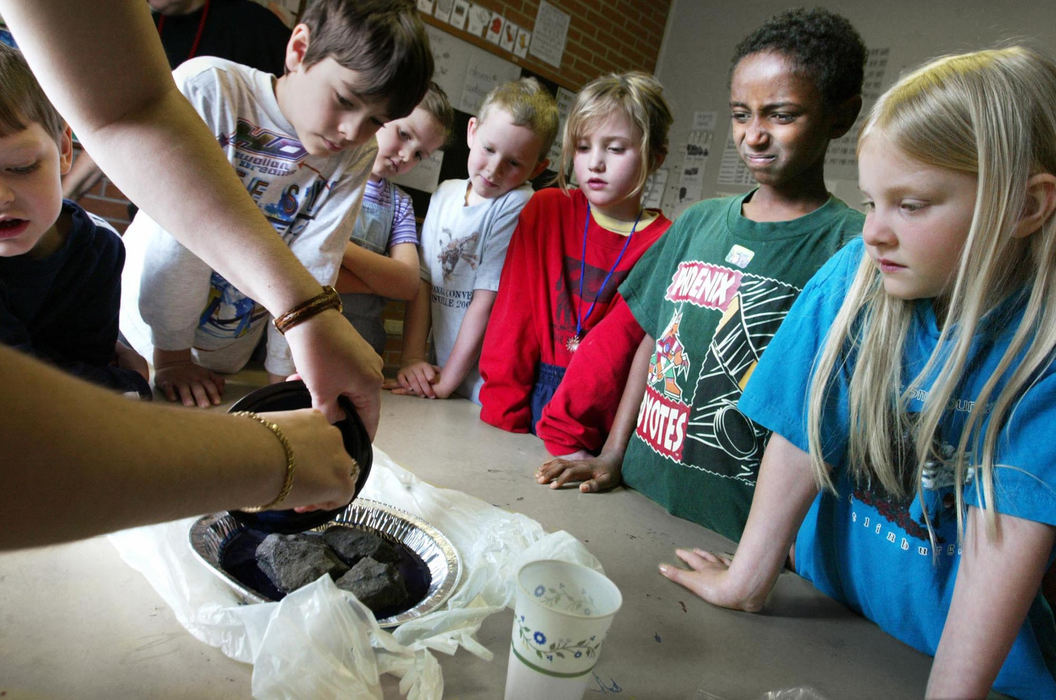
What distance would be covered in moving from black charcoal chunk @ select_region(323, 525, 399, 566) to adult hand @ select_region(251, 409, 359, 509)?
0.80 ft

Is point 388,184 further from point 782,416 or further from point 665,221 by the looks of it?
point 782,416

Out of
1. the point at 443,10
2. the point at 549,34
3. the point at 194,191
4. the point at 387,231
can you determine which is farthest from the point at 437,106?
the point at 549,34

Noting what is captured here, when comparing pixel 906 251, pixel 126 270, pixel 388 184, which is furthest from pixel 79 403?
pixel 388 184

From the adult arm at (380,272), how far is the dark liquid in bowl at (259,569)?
39.4 inches

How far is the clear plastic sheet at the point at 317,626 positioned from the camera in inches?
25.4

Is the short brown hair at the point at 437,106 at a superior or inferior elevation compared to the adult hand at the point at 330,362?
superior

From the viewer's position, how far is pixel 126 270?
5.08ft

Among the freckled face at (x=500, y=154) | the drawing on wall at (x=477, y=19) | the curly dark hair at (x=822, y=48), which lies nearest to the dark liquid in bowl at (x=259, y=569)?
the curly dark hair at (x=822, y=48)

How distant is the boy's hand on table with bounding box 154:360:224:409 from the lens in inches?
54.9

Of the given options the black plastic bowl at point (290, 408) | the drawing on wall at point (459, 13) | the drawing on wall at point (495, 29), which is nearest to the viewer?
the black plastic bowl at point (290, 408)

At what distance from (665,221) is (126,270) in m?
1.33

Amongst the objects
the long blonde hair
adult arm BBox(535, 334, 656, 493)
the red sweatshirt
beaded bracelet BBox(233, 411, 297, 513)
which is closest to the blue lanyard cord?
the red sweatshirt

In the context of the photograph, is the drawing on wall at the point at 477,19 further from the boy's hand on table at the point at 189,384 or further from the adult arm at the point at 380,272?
the boy's hand on table at the point at 189,384

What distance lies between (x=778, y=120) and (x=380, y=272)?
108 cm
